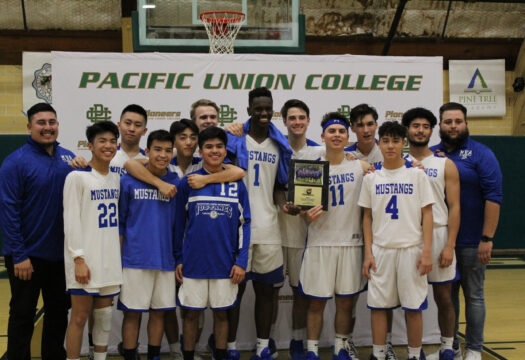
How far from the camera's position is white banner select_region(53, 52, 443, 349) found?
14.7 ft

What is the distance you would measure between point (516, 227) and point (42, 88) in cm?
888

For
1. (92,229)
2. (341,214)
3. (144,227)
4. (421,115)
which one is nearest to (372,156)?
(421,115)

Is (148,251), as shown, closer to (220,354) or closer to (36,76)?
(220,354)

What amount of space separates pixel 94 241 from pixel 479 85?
9.34 meters

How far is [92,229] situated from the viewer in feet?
11.3

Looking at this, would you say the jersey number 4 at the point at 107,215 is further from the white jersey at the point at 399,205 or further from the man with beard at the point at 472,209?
the man with beard at the point at 472,209

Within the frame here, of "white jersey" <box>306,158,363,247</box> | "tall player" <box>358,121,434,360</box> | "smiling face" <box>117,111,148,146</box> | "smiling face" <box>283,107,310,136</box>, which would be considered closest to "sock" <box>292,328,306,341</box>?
"tall player" <box>358,121,434,360</box>

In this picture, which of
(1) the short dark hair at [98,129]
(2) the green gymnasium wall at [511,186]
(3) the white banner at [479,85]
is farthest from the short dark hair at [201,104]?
(3) the white banner at [479,85]

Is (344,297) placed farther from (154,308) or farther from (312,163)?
(154,308)

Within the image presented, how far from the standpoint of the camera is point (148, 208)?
3.65m

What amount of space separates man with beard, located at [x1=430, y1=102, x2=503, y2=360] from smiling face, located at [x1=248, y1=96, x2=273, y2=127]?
1.39 m

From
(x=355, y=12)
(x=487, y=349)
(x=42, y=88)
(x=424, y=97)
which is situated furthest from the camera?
(x=355, y=12)

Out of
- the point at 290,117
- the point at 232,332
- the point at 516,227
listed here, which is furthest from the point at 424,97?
the point at 516,227

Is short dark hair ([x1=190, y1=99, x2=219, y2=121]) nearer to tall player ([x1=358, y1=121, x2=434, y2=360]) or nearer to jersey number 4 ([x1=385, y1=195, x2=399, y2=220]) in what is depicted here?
tall player ([x1=358, y1=121, x2=434, y2=360])
